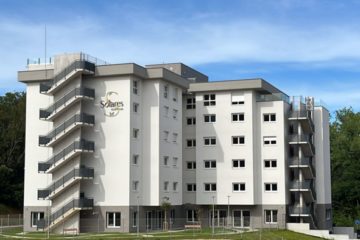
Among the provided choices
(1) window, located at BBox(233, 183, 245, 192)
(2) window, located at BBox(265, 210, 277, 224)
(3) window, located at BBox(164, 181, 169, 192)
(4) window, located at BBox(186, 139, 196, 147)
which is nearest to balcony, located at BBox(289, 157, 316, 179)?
(2) window, located at BBox(265, 210, 277, 224)

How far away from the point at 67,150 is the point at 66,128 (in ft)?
6.80

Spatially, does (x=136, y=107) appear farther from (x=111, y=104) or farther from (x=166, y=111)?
(x=166, y=111)

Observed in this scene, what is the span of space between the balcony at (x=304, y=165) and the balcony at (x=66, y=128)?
2266cm

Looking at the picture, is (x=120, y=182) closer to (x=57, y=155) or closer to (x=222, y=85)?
(x=57, y=155)

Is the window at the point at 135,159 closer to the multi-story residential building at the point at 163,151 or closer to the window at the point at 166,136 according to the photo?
the multi-story residential building at the point at 163,151

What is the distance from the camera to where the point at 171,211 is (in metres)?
66.8

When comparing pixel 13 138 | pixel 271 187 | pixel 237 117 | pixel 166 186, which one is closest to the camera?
pixel 166 186

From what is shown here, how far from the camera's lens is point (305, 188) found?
6794cm

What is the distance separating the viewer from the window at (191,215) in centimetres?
7088

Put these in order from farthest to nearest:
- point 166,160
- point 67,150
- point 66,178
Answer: point 166,160, point 67,150, point 66,178

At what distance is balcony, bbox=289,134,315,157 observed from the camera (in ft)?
225

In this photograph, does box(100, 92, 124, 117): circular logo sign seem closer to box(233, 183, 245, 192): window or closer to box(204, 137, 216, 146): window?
box(204, 137, 216, 146): window

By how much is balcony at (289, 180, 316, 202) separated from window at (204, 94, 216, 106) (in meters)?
12.5

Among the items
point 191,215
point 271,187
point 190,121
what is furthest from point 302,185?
point 190,121
